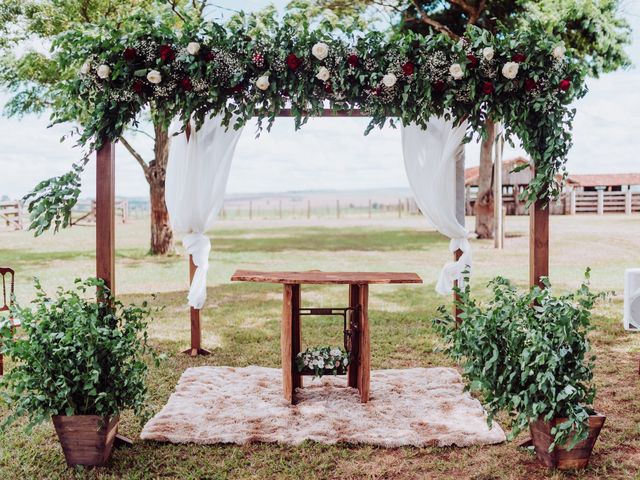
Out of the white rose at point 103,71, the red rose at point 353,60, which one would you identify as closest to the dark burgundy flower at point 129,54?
the white rose at point 103,71

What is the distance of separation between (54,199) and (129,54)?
2.90 ft

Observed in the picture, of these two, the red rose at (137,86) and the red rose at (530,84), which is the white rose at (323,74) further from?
the red rose at (530,84)

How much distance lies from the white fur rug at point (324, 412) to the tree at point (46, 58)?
7.42 metres

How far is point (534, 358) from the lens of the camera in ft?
9.97

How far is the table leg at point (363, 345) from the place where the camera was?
4.02 m

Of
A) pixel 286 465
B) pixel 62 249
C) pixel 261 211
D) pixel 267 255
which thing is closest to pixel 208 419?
pixel 286 465

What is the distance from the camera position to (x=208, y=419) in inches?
151

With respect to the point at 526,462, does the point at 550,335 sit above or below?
above

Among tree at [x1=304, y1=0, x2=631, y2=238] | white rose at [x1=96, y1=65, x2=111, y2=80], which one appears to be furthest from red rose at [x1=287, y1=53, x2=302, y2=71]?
tree at [x1=304, y1=0, x2=631, y2=238]

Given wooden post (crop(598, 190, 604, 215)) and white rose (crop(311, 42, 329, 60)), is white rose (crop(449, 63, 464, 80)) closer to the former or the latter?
white rose (crop(311, 42, 329, 60))

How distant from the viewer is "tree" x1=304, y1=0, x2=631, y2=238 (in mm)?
11359

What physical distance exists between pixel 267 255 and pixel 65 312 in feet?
34.0

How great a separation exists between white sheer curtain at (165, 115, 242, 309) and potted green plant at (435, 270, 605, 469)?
2.35 metres

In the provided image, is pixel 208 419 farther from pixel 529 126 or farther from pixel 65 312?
Result: pixel 529 126
